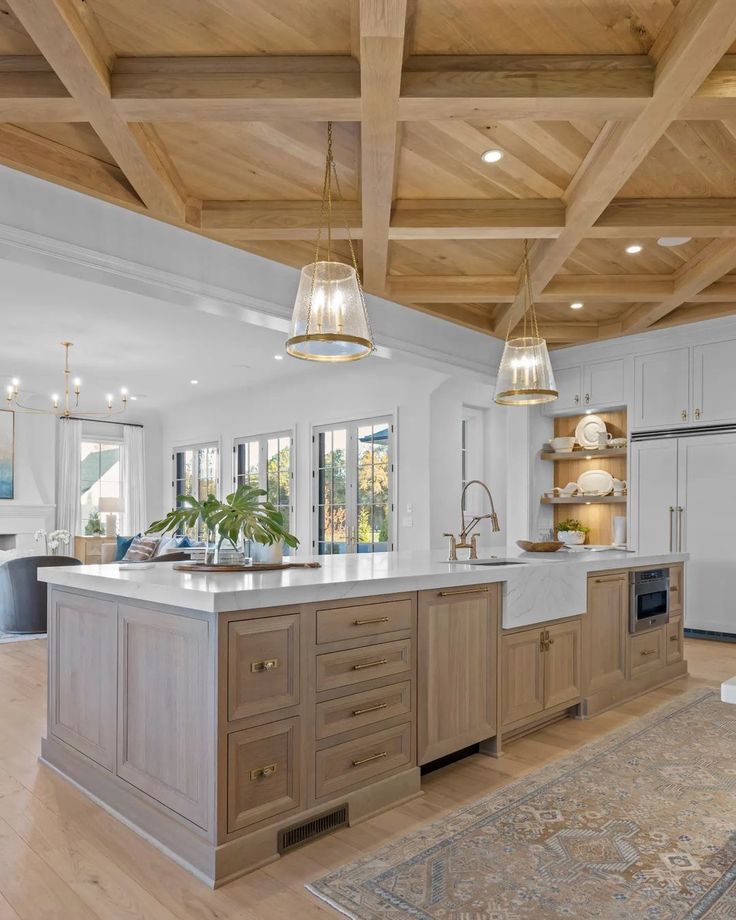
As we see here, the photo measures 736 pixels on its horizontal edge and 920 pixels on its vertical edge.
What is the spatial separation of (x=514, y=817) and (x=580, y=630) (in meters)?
1.32

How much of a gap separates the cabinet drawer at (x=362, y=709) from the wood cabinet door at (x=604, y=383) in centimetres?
461

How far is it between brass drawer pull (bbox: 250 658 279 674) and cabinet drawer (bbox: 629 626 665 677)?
2601mm

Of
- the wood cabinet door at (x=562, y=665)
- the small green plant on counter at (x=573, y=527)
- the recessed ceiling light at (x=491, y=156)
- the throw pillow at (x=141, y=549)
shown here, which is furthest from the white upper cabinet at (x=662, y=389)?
the throw pillow at (x=141, y=549)

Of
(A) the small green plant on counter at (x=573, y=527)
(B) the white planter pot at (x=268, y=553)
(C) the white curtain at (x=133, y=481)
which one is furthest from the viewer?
(C) the white curtain at (x=133, y=481)

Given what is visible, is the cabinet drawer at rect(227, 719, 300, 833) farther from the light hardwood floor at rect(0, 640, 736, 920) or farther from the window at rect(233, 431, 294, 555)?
the window at rect(233, 431, 294, 555)

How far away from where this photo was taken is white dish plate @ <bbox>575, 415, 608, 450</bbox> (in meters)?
6.60

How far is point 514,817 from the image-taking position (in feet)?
7.77

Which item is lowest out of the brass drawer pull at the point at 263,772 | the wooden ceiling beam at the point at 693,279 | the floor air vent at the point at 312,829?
the floor air vent at the point at 312,829

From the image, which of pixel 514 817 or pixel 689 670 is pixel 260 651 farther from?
pixel 689 670

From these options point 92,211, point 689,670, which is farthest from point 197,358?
point 689,670

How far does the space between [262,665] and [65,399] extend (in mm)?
6815

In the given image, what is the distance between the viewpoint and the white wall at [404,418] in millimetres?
6855

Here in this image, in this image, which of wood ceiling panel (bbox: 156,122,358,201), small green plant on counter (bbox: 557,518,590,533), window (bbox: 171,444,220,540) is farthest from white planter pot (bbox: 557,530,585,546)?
window (bbox: 171,444,220,540)

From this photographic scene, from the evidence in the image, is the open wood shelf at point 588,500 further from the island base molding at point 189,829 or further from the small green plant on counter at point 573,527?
the island base molding at point 189,829
